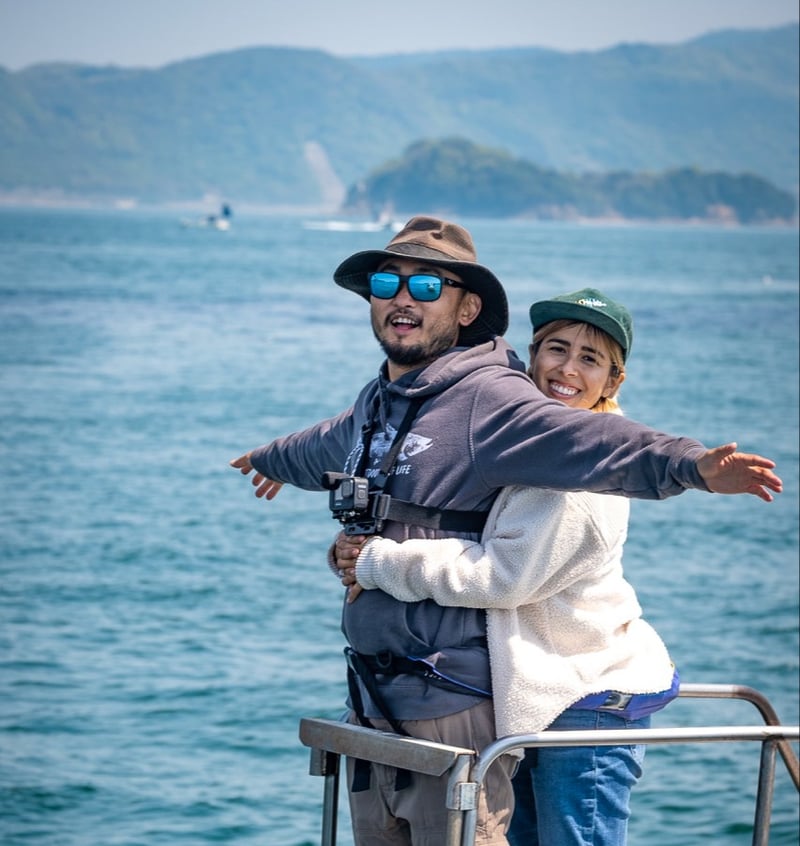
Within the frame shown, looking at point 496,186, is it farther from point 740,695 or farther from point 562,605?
point 562,605

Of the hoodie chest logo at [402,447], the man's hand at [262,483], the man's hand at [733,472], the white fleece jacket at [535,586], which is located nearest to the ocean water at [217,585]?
the man's hand at [262,483]

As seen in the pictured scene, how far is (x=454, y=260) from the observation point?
11.9 ft

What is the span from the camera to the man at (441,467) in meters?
3.23

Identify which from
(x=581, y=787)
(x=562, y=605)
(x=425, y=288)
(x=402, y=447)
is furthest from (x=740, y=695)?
(x=425, y=288)

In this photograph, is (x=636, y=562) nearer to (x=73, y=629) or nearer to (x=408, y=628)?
(x=73, y=629)

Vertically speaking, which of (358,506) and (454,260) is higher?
(454,260)

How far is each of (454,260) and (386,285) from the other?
179mm

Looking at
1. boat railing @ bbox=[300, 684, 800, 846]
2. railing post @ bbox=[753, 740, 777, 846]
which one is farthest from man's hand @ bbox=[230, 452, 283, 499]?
railing post @ bbox=[753, 740, 777, 846]

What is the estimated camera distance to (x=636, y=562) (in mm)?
20672

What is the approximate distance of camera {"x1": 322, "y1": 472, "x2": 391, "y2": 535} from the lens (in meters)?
3.44

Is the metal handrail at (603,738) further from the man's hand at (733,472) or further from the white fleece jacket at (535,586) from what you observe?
the man's hand at (733,472)

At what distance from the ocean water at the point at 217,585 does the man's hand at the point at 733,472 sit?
8.46 meters

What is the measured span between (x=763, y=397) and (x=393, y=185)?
161 metres

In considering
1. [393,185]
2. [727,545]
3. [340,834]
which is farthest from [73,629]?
[393,185]
